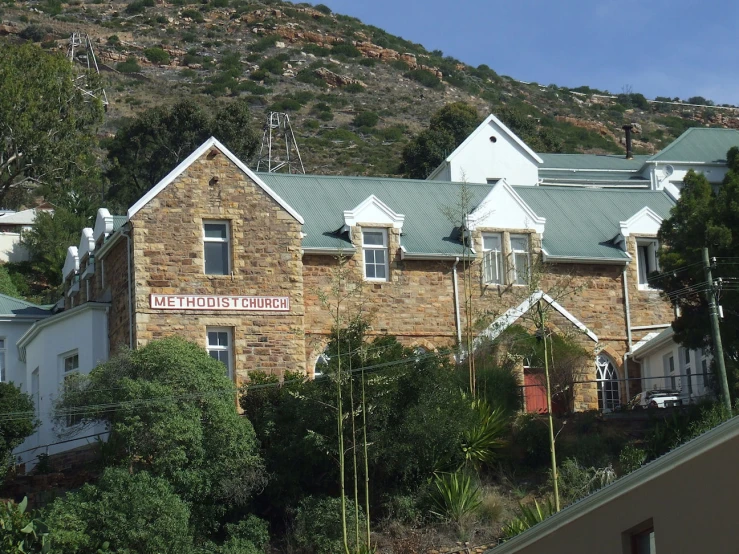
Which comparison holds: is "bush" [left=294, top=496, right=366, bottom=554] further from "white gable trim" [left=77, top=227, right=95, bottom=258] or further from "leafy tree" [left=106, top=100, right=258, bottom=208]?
"leafy tree" [left=106, top=100, right=258, bottom=208]

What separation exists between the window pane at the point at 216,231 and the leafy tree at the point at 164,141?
1254 inches

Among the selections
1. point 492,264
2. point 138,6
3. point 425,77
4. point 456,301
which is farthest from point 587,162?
point 138,6

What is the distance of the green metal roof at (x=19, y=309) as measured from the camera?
4394 centimetres

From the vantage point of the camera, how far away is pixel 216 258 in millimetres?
37500

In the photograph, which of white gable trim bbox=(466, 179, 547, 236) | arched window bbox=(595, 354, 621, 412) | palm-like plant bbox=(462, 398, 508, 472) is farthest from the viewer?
white gable trim bbox=(466, 179, 547, 236)

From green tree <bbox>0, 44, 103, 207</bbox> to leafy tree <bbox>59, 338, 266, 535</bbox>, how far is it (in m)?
20.8

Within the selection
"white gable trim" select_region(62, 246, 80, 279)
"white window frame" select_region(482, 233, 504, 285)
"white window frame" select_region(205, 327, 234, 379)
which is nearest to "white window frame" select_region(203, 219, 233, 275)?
"white window frame" select_region(205, 327, 234, 379)

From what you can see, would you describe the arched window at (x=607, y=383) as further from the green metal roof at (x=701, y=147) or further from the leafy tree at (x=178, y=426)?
the green metal roof at (x=701, y=147)

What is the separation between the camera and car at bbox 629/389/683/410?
3697cm

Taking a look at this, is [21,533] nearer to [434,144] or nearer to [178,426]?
[178,426]

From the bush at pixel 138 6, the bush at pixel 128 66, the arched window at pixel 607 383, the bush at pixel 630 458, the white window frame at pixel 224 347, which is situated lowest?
the bush at pixel 630 458

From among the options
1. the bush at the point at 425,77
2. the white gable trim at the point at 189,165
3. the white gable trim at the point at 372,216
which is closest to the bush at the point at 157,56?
the bush at the point at 425,77

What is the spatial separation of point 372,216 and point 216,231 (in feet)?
16.8

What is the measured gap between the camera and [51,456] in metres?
37.0
